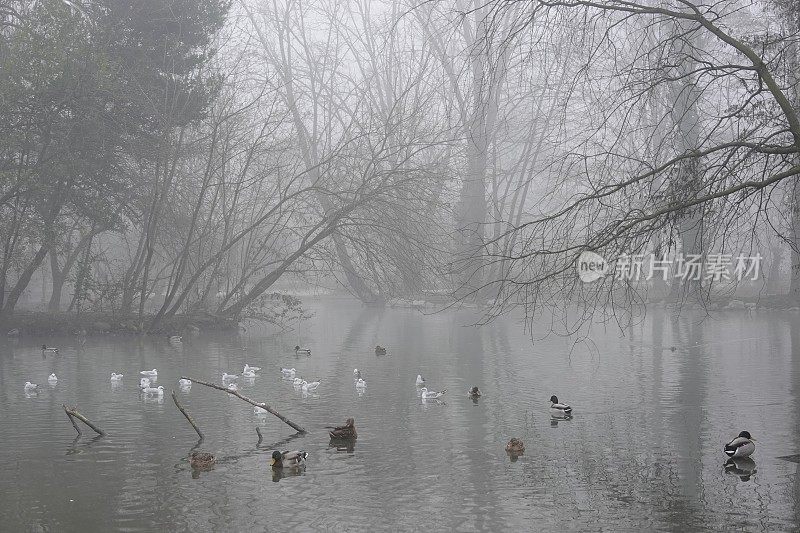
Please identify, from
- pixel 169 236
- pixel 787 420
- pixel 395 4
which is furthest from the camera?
pixel 395 4

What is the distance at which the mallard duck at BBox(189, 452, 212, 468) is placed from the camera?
9.96m

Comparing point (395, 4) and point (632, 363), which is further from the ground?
point (395, 4)

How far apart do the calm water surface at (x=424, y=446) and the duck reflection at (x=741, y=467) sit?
0.04 meters

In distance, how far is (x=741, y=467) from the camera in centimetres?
982

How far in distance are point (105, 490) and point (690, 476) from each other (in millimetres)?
5733

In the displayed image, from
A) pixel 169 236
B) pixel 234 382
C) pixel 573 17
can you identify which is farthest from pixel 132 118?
pixel 573 17

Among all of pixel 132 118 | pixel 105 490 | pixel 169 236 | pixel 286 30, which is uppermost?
pixel 286 30

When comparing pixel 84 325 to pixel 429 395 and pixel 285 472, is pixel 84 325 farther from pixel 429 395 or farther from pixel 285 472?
pixel 285 472

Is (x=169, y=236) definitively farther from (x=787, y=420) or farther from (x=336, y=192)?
(x=787, y=420)

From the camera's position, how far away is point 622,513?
826 centimetres

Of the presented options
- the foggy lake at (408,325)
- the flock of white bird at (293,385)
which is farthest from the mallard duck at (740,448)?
the flock of white bird at (293,385)

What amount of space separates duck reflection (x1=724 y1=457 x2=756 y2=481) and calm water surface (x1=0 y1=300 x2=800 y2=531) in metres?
0.04

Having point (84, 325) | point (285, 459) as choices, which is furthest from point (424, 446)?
point (84, 325)

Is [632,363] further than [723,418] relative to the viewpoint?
Yes
